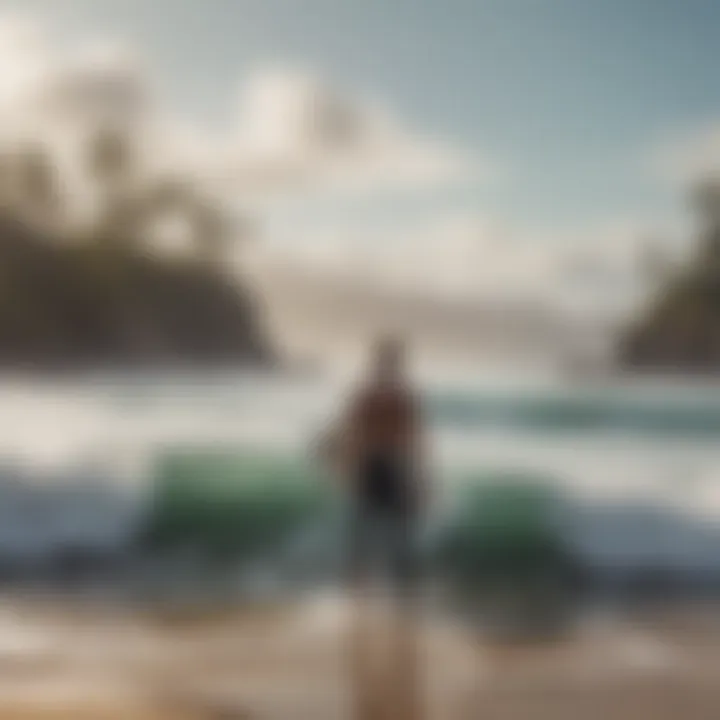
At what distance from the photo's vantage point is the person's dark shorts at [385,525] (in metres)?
1.97

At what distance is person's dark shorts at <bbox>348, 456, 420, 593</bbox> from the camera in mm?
1975

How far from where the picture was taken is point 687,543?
2.33 meters

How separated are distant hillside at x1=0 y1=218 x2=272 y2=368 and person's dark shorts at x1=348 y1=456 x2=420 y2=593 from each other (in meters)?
0.47

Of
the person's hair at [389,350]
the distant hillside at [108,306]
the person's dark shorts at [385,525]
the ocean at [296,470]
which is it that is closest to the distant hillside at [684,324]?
the ocean at [296,470]

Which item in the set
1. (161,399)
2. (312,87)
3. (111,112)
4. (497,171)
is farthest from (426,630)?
(111,112)

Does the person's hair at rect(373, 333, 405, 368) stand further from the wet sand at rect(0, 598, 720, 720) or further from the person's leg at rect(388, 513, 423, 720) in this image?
the wet sand at rect(0, 598, 720, 720)

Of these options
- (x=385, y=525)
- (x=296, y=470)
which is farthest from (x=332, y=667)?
(x=296, y=470)

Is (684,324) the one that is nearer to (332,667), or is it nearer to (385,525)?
(385,525)

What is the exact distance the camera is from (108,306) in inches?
90.1

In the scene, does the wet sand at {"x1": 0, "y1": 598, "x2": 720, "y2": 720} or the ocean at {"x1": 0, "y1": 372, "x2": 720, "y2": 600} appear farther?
the ocean at {"x1": 0, "y1": 372, "x2": 720, "y2": 600}

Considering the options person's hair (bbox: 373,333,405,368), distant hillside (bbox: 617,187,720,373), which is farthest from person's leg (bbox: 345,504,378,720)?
distant hillside (bbox: 617,187,720,373)

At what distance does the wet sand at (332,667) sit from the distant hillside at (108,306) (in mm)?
650

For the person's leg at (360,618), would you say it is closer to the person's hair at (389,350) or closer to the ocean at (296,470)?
the ocean at (296,470)

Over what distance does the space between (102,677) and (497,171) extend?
149 centimetres
